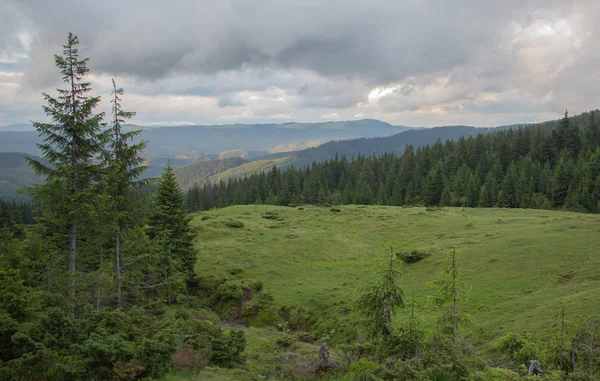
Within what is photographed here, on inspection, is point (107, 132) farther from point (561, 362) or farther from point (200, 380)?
point (561, 362)

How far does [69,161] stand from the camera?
58.2 ft

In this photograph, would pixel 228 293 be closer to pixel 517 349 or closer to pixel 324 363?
pixel 324 363

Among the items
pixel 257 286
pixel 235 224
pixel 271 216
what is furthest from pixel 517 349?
pixel 271 216

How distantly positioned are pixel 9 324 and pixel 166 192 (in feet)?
71.1

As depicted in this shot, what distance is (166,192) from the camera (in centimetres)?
3288

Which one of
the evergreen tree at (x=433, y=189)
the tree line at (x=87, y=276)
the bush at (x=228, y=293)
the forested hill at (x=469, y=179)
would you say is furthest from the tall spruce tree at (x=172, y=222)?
the evergreen tree at (x=433, y=189)

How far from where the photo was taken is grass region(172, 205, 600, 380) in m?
22.6

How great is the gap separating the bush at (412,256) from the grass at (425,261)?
666mm

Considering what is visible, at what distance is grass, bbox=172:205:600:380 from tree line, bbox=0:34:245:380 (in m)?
3.35

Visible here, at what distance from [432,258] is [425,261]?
2.91ft

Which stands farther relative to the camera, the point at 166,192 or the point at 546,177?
the point at 546,177

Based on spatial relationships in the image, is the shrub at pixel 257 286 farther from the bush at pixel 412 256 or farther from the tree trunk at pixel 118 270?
the tree trunk at pixel 118 270

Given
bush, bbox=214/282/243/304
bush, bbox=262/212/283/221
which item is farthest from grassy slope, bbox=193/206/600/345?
bush, bbox=214/282/243/304

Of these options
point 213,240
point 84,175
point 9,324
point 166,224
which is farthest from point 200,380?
point 213,240
